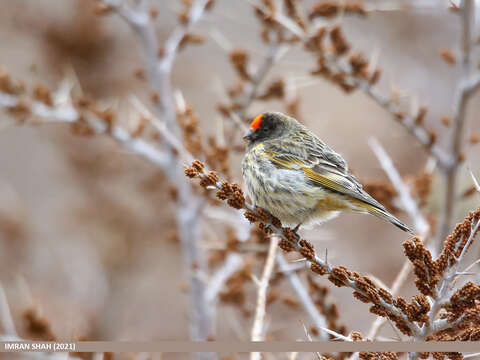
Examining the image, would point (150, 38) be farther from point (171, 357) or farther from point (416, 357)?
point (171, 357)

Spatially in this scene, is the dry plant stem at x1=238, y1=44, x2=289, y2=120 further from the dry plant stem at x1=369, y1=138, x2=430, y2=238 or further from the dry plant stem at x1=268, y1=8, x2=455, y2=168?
the dry plant stem at x1=369, y1=138, x2=430, y2=238

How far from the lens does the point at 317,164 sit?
4.27 m

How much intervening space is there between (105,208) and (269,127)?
5.03 meters

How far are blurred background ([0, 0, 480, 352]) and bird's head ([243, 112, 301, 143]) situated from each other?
2544 mm

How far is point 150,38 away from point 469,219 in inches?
170

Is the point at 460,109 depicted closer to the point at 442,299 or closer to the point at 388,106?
the point at 388,106

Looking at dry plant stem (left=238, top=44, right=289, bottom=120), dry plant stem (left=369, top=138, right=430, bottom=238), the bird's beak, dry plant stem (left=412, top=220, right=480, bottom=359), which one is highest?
dry plant stem (left=238, top=44, right=289, bottom=120)

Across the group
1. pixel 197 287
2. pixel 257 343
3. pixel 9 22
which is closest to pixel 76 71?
pixel 9 22

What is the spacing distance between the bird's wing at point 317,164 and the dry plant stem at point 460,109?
1151 millimetres

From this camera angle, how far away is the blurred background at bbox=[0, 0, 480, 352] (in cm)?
891

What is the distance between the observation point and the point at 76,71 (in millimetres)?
9156

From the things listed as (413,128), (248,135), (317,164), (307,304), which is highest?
(413,128)

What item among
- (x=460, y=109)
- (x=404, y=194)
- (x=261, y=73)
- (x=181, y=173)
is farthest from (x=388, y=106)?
(x=181, y=173)

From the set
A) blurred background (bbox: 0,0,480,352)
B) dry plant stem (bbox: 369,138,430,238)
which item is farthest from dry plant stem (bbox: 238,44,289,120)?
blurred background (bbox: 0,0,480,352)
